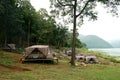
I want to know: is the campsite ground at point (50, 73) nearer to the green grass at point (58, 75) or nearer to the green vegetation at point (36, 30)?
the green grass at point (58, 75)

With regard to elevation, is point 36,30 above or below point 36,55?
above

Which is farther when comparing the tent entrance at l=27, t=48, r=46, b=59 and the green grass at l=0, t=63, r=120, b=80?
the tent entrance at l=27, t=48, r=46, b=59

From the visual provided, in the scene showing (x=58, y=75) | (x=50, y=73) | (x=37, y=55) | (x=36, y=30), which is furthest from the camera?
(x=36, y=30)

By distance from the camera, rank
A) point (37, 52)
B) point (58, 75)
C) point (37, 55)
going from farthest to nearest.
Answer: point (37, 52) → point (37, 55) → point (58, 75)

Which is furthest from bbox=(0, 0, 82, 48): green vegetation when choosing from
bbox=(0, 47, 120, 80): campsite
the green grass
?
the green grass

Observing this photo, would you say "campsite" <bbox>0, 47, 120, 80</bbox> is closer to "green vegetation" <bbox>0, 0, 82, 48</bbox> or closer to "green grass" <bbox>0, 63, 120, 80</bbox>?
"green grass" <bbox>0, 63, 120, 80</bbox>

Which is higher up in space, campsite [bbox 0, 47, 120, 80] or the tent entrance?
the tent entrance

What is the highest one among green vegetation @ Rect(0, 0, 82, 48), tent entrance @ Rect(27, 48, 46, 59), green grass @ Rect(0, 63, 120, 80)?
green vegetation @ Rect(0, 0, 82, 48)

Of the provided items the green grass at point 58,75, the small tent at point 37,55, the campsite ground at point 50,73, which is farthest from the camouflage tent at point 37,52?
the green grass at point 58,75

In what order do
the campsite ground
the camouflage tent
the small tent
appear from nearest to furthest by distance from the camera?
the campsite ground < the small tent < the camouflage tent

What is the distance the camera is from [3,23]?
3703 cm

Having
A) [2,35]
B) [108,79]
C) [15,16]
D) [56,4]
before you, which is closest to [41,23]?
[2,35]

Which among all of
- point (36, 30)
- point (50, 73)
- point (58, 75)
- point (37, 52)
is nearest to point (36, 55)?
point (37, 52)

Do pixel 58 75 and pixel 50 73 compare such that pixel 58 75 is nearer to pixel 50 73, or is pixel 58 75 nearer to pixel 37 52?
pixel 50 73
